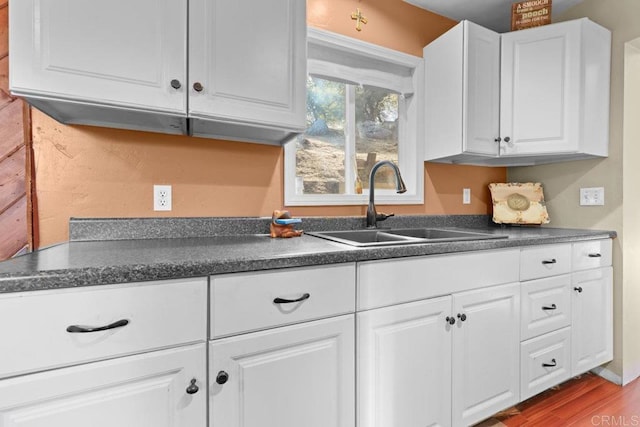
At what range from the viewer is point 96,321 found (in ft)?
2.53

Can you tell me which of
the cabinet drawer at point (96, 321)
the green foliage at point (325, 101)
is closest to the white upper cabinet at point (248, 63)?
the green foliage at point (325, 101)

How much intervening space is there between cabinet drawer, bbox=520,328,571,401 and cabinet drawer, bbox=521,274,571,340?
48 millimetres

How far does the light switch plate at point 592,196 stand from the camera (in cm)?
204

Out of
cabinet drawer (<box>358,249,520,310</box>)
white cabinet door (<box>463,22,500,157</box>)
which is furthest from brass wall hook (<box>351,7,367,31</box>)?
cabinet drawer (<box>358,249,520,310</box>)

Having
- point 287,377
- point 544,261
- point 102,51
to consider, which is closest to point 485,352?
point 544,261

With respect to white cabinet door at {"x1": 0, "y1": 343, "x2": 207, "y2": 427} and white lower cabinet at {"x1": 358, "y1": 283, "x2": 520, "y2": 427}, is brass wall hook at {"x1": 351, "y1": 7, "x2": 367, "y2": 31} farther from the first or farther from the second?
white cabinet door at {"x1": 0, "y1": 343, "x2": 207, "y2": 427}

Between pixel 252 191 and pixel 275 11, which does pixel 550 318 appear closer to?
pixel 252 191

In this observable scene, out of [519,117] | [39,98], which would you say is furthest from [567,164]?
[39,98]

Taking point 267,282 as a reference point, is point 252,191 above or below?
above

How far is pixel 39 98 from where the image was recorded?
998mm

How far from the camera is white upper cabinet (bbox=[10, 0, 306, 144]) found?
99 cm

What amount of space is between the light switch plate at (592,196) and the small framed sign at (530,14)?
1123mm

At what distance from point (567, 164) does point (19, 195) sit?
306 cm

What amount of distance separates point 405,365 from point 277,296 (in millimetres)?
623
